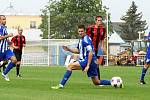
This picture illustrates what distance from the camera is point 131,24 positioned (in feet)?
392

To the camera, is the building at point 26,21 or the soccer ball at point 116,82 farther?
the building at point 26,21

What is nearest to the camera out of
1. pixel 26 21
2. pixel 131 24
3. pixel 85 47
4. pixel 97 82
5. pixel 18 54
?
pixel 85 47

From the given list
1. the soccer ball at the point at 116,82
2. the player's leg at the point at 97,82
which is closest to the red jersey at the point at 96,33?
the soccer ball at the point at 116,82

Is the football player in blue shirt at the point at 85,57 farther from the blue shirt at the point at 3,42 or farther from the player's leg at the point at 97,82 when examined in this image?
the blue shirt at the point at 3,42

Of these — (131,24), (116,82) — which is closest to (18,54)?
(116,82)

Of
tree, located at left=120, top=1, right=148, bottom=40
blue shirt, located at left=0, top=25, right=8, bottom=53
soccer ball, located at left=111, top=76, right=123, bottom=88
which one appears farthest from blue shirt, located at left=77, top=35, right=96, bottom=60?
tree, located at left=120, top=1, right=148, bottom=40

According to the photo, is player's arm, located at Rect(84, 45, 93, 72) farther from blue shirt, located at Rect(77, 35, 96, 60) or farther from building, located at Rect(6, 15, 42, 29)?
building, located at Rect(6, 15, 42, 29)

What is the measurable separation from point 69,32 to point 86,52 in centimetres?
2924

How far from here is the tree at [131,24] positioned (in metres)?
117

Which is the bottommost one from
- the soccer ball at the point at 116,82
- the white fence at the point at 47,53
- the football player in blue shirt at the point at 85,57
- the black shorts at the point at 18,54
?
the white fence at the point at 47,53

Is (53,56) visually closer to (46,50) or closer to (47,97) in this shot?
(46,50)

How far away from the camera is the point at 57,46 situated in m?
44.5

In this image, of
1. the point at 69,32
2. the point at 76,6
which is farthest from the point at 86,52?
the point at 76,6

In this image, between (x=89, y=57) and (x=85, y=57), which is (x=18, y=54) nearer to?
(x=85, y=57)
